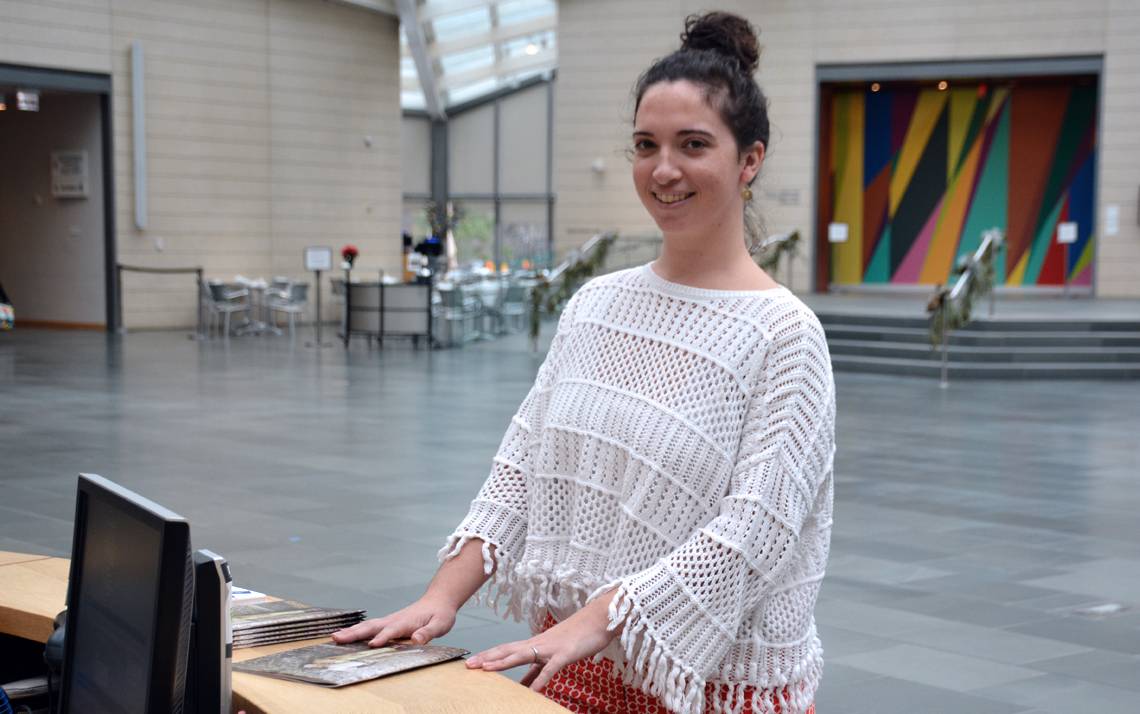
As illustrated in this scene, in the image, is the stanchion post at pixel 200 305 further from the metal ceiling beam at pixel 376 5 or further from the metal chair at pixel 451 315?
the metal ceiling beam at pixel 376 5

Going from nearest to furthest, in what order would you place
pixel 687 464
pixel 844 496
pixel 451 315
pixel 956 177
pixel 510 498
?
1. pixel 687 464
2. pixel 510 498
3. pixel 844 496
4. pixel 451 315
5. pixel 956 177

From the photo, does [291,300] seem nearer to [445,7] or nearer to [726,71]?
[445,7]

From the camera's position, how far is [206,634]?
153 cm

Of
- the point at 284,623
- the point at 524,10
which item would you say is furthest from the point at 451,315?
the point at 284,623

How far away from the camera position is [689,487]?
5.70 ft

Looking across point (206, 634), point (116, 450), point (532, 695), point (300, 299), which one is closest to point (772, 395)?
point (532, 695)

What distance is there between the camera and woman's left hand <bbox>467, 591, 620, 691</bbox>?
1.65 m

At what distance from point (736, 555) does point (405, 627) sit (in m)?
0.48

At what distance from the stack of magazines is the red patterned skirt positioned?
1.01 feet

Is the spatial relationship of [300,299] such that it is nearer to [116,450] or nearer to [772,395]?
[116,450]

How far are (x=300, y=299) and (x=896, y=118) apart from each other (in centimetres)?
1038

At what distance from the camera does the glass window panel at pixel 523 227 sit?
31.0 meters

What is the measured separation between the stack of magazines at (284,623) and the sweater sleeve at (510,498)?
0.17 meters

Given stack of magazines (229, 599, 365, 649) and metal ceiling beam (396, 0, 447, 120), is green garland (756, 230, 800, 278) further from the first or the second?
stack of magazines (229, 599, 365, 649)
